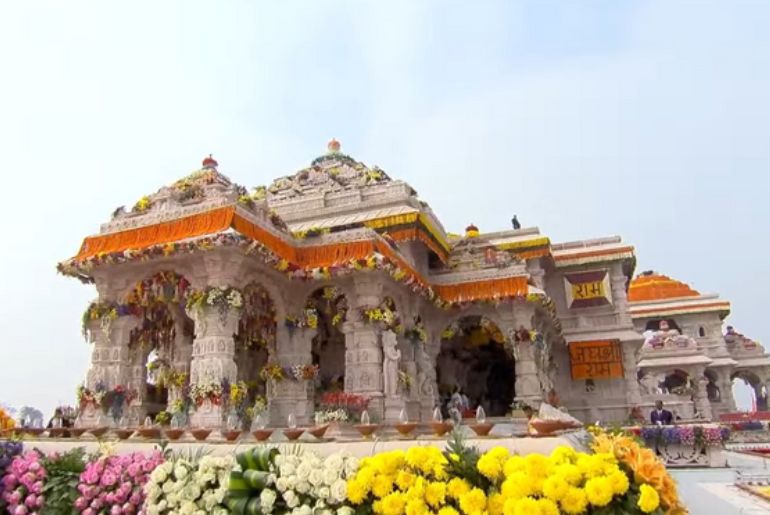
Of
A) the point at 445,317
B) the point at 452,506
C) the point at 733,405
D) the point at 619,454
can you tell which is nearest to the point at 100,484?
the point at 452,506

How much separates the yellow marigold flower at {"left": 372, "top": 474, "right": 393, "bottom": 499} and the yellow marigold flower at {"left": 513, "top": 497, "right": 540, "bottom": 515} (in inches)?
39.1

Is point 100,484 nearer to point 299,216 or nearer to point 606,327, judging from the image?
point 299,216

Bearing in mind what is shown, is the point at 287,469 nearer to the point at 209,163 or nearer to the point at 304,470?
the point at 304,470

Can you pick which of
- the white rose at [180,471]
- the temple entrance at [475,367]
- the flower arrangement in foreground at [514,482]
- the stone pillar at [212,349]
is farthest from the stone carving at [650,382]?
the white rose at [180,471]

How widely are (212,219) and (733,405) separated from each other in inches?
→ 1307

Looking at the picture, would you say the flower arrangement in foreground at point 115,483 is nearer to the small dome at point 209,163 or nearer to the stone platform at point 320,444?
the stone platform at point 320,444

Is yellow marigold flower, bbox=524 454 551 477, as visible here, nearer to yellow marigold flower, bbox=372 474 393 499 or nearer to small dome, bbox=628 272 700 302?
yellow marigold flower, bbox=372 474 393 499

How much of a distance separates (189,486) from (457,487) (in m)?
2.47

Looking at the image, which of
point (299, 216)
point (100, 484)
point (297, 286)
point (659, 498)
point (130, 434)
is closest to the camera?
point (659, 498)

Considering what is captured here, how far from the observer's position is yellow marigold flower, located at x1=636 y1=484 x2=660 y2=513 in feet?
12.1

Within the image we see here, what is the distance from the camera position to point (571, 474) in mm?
3922

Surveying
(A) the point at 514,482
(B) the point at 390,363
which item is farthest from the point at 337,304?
(A) the point at 514,482

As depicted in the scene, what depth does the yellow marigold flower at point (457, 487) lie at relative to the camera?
421 centimetres

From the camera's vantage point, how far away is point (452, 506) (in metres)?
4.25
